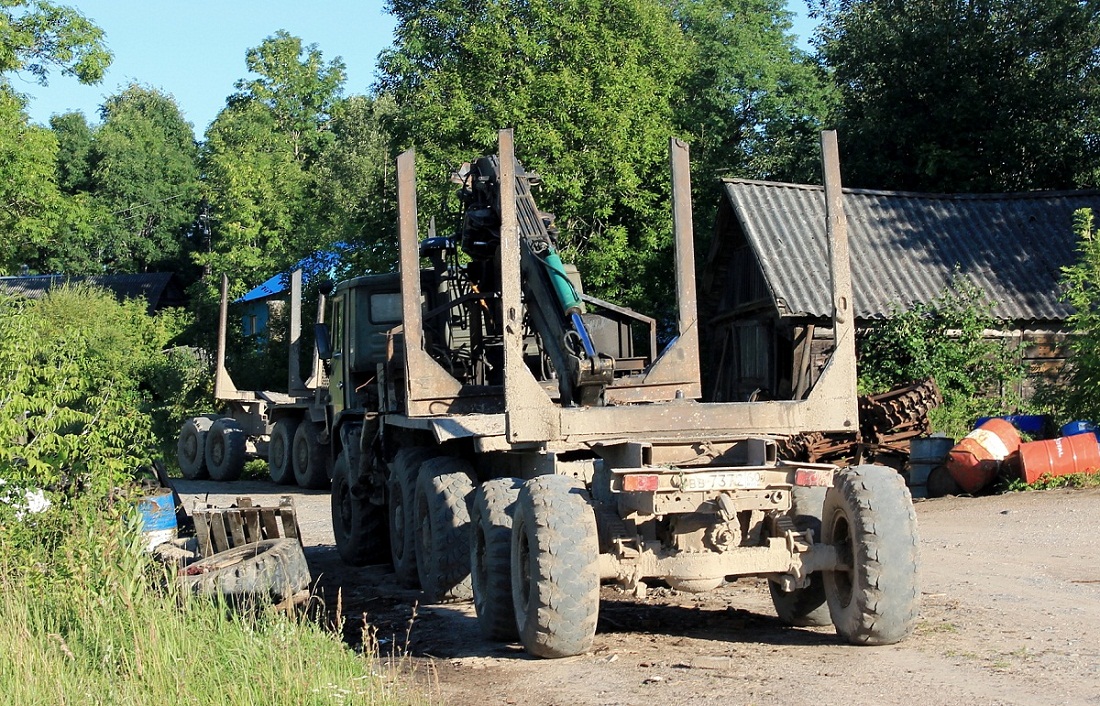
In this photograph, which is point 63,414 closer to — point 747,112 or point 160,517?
point 160,517

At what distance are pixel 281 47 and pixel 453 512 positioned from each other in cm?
4609

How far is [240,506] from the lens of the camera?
10.8 meters

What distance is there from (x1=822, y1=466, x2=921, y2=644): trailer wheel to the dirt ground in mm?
168

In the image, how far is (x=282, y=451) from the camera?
23.2m

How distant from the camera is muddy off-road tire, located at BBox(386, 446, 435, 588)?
11.0 meters

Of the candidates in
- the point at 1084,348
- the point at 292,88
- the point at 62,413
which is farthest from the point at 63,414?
the point at 292,88

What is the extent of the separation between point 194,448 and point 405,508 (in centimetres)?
1648

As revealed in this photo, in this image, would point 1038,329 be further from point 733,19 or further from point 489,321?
point 733,19

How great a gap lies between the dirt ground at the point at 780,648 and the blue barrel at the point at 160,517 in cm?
144

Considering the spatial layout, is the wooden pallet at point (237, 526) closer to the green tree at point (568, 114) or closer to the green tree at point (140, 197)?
the green tree at point (568, 114)

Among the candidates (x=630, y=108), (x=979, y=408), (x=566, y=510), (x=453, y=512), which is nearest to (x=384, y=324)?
(x=453, y=512)

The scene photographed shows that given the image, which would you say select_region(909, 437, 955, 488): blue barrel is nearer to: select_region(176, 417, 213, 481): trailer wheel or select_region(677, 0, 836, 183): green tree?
select_region(677, 0, 836, 183): green tree

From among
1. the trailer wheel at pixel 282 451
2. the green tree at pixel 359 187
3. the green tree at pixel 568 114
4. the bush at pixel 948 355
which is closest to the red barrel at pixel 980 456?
the bush at pixel 948 355

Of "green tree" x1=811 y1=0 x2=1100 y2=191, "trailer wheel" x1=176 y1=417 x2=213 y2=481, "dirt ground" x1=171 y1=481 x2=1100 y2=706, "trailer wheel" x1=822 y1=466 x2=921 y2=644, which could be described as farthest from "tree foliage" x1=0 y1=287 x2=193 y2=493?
"green tree" x1=811 y1=0 x2=1100 y2=191
